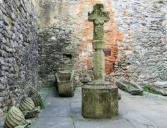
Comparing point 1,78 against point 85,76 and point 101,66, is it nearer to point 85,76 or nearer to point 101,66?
point 101,66

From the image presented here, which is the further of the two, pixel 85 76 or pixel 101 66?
pixel 85 76

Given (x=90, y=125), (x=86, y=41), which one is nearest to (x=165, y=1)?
(x=86, y=41)

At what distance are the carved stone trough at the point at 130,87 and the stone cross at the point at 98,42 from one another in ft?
8.60

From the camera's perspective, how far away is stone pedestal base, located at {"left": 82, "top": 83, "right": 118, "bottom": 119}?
132 inches

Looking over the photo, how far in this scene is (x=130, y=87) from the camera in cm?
641

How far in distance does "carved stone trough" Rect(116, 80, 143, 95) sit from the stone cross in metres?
2.62

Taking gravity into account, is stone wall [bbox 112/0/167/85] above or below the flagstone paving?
above

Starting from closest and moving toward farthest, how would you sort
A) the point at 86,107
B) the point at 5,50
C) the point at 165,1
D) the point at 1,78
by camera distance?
1. the point at 1,78
2. the point at 5,50
3. the point at 86,107
4. the point at 165,1

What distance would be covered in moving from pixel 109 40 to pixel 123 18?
3.25 feet

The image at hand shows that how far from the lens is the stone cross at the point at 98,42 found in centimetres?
361

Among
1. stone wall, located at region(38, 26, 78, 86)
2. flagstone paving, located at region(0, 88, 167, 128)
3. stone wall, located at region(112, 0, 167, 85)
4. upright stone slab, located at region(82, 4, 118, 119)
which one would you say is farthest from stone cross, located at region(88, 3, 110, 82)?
stone wall, located at region(112, 0, 167, 85)

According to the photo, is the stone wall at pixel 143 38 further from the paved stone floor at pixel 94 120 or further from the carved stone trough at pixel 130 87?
the paved stone floor at pixel 94 120

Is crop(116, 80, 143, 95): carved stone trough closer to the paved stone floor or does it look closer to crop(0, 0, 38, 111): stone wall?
the paved stone floor

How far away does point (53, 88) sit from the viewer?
260 inches
